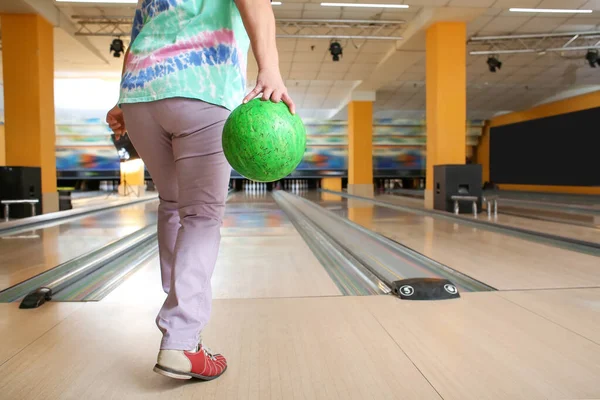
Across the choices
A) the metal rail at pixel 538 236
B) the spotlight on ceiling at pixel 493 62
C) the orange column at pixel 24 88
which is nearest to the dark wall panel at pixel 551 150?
the spotlight on ceiling at pixel 493 62

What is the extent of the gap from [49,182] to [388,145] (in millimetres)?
14196

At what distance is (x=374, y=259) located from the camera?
3266mm

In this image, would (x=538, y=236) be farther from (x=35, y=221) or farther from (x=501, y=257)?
(x=35, y=221)

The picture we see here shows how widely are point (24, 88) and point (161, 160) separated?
7.09 meters

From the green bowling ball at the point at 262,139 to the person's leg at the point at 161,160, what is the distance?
22cm

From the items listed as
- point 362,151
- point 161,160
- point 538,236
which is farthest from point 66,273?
point 362,151

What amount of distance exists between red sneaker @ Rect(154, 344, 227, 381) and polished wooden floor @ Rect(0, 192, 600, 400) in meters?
0.04

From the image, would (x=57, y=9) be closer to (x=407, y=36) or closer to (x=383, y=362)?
(x=407, y=36)

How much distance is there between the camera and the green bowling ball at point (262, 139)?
3.63 ft

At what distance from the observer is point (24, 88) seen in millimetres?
7113

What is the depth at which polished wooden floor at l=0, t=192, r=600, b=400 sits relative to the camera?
4.00 ft

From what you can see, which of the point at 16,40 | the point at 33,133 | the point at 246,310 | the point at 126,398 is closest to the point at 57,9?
the point at 16,40

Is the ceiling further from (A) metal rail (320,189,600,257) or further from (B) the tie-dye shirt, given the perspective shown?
(B) the tie-dye shirt

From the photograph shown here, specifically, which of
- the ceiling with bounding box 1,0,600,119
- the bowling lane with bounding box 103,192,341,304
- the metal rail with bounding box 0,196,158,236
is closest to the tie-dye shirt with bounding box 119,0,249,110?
the bowling lane with bounding box 103,192,341,304
